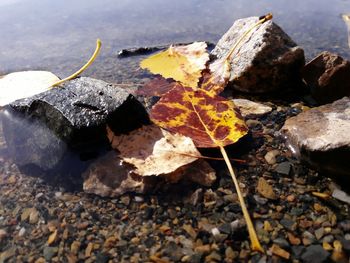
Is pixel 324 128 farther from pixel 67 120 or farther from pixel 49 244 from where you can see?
pixel 49 244

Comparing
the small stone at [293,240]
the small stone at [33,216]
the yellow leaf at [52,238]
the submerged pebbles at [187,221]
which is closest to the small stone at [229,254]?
the submerged pebbles at [187,221]

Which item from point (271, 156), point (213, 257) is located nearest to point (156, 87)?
point (271, 156)

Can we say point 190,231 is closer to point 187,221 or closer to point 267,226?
point 187,221

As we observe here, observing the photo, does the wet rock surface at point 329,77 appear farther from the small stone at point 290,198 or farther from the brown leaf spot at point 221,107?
the small stone at point 290,198

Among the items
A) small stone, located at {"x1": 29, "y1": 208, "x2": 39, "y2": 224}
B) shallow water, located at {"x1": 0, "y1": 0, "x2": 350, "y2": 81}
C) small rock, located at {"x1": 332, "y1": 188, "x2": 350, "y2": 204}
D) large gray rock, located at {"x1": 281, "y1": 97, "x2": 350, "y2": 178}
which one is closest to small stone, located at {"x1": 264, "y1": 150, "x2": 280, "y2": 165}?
large gray rock, located at {"x1": 281, "y1": 97, "x2": 350, "y2": 178}

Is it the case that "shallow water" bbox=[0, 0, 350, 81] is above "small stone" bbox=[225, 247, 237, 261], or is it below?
below

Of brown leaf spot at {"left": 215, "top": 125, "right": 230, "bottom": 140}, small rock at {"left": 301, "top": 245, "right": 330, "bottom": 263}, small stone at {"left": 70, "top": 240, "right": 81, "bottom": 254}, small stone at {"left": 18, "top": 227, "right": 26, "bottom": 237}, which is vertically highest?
brown leaf spot at {"left": 215, "top": 125, "right": 230, "bottom": 140}

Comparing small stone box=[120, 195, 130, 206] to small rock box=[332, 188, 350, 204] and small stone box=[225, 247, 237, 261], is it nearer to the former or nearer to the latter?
small stone box=[225, 247, 237, 261]
